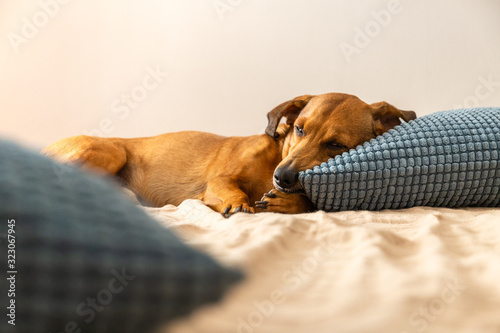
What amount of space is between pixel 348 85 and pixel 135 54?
1.86 m

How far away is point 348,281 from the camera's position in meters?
0.57

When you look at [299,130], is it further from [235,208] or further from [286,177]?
[235,208]

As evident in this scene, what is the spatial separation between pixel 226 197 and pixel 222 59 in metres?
2.03

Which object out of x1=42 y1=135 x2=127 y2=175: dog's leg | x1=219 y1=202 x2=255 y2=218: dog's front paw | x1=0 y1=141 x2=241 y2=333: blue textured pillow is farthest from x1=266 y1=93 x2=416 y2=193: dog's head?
x1=0 y1=141 x2=241 y2=333: blue textured pillow

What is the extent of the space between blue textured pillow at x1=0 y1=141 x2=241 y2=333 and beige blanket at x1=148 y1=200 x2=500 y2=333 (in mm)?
35

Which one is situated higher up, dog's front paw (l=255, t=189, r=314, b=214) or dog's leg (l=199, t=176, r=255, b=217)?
dog's front paw (l=255, t=189, r=314, b=214)

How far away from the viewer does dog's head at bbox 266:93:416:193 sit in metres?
1.59

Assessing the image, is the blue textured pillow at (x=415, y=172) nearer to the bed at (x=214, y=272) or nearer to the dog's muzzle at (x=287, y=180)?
the dog's muzzle at (x=287, y=180)

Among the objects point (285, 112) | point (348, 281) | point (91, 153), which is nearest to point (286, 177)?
point (285, 112)

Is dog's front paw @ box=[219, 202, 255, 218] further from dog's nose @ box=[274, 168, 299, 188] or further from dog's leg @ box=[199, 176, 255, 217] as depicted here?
dog's nose @ box=[274, 168, 299, 188]

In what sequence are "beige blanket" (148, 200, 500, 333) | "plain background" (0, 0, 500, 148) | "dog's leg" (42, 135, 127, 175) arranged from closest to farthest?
"beige blanket" (148, 200, 500, 333) → "dog's leg" (42, 135, 127, 175) → "plain background" (0, 0, 500, 148)

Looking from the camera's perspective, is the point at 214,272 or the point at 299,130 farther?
the point at 299,130

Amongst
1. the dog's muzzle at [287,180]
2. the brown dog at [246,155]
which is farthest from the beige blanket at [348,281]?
the brown dog at [246,155]

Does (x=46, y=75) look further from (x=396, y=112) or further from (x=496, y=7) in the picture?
(x=496, y=7)
